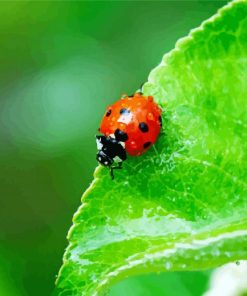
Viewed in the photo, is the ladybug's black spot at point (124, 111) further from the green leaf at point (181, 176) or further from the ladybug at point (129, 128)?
the green leaf at point (181, 176)

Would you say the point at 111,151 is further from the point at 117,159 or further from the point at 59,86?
the point at 59,86

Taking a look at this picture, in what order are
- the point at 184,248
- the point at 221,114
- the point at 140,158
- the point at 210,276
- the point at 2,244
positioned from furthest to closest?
the point at 2,244 → the point at 210,276 → the point at 140,158 → the point at 221,114 → the point at 184,248

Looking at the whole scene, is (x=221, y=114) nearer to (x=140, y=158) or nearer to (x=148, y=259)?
(x=140, y=158)

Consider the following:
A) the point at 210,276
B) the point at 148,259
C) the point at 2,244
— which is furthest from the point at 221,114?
the point at 2,244

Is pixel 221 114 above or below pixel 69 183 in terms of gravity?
above

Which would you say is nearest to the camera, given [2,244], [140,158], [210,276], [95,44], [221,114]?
[221,114]

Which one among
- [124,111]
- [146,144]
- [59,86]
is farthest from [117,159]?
[59,86]

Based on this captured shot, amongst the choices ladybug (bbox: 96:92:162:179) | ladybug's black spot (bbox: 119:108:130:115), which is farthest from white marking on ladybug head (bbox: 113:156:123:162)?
ladybug's black spot (bbox: 119:108:130:115)
